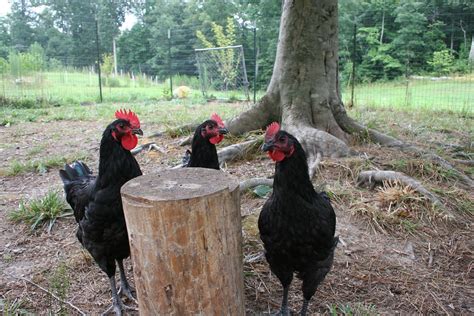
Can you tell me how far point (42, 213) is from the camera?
3.80 meters

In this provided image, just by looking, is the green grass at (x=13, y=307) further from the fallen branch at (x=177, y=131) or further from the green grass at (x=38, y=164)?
the fallen branch at (x=177, y=131)

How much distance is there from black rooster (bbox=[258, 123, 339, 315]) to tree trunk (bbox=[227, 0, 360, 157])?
2.48 m

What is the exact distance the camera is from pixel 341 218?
362cm

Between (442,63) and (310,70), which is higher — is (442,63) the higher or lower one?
the higher one

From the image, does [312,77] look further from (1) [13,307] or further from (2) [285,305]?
(1) [13,307]

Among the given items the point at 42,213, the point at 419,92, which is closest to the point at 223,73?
the point at 419,92

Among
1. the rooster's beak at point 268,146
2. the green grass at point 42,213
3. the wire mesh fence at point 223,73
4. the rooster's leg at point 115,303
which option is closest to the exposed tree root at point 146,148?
the green grass at point 42,213

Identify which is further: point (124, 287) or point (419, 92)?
point (419, 92)

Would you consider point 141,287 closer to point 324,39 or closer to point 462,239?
point 462,239

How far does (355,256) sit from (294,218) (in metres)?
1.16

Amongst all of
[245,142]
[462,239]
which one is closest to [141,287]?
[462,239]

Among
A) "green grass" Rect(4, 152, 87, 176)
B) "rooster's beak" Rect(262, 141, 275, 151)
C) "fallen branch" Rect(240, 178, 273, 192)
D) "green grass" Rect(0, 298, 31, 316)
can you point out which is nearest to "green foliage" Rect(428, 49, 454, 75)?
"fallen branch" Rect(240, 178, 273, 192)

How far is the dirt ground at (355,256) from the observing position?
8.98 feet

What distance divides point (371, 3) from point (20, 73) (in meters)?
20.8
